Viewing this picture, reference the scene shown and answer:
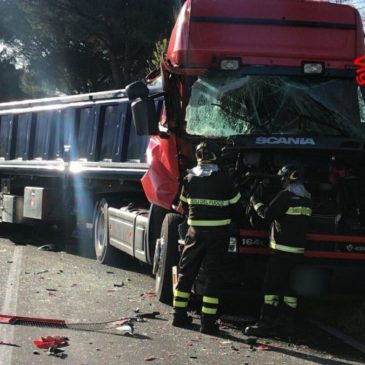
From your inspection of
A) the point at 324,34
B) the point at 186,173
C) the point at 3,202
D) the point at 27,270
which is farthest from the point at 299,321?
the point at 3,202

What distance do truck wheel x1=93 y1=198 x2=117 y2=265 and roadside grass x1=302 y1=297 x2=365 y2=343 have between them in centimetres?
386

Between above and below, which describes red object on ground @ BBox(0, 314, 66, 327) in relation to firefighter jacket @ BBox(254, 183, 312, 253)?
below

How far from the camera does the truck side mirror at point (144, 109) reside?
688 centimetres

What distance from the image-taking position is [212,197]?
627cm

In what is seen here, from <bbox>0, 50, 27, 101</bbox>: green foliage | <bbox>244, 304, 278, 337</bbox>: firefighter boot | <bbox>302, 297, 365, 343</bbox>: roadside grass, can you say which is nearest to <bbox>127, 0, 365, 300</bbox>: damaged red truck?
<bbox>244, 304, 278, 337</bbox>: firefighter boot

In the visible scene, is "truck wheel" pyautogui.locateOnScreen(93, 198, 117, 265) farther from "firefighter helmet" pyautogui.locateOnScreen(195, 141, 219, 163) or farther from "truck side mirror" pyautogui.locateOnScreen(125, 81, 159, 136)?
"firefighter helmet" pyautogui.locateOnScreen(195, 141, 219, 163)

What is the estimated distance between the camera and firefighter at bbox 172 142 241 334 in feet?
20.4

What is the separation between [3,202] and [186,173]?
9.03 m

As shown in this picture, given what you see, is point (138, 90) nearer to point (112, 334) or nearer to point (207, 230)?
point (207, 230)

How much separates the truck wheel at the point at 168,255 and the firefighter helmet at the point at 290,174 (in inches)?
61.4

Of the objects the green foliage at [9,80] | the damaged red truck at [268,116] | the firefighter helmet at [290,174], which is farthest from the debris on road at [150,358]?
the green foliage at [9,80]

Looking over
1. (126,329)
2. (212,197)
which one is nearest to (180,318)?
(126,329)

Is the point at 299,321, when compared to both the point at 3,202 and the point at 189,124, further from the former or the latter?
the point at 3,202

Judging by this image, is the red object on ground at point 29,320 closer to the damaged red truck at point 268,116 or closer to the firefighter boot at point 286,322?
the damaged red truck at point 268,116
